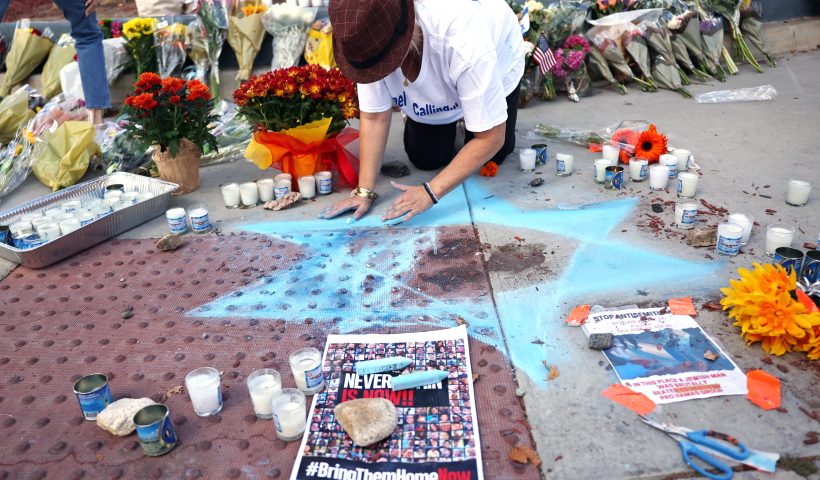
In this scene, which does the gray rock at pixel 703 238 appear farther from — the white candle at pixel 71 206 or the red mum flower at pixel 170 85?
the white candle at pixel 71 206

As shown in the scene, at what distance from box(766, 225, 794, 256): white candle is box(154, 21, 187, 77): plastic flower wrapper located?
470 centimetres

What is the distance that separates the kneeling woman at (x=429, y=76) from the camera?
2502mm

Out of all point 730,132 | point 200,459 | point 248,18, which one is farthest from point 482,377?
point 248,18

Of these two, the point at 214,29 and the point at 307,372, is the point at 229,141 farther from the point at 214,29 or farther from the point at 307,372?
the point at 307,372

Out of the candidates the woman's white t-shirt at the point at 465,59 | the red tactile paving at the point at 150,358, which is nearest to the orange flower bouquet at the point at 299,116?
the woman's white t-shirt at the point at 465,59

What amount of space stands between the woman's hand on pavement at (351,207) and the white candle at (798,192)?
2.01 metres

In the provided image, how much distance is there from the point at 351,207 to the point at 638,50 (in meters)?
3.29

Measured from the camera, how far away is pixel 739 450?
5.51 ft

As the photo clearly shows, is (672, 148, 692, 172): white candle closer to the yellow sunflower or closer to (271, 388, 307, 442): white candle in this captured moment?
the yellow sunflower

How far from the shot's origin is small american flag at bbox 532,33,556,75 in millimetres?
5109

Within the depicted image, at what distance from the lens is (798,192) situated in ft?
9.98

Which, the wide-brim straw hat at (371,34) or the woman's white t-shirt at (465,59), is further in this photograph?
the woman's white t-shirt at (465,59)

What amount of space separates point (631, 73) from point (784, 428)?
13.6 feet

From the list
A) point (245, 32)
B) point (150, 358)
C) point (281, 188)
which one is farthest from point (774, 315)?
point (245, 32)
